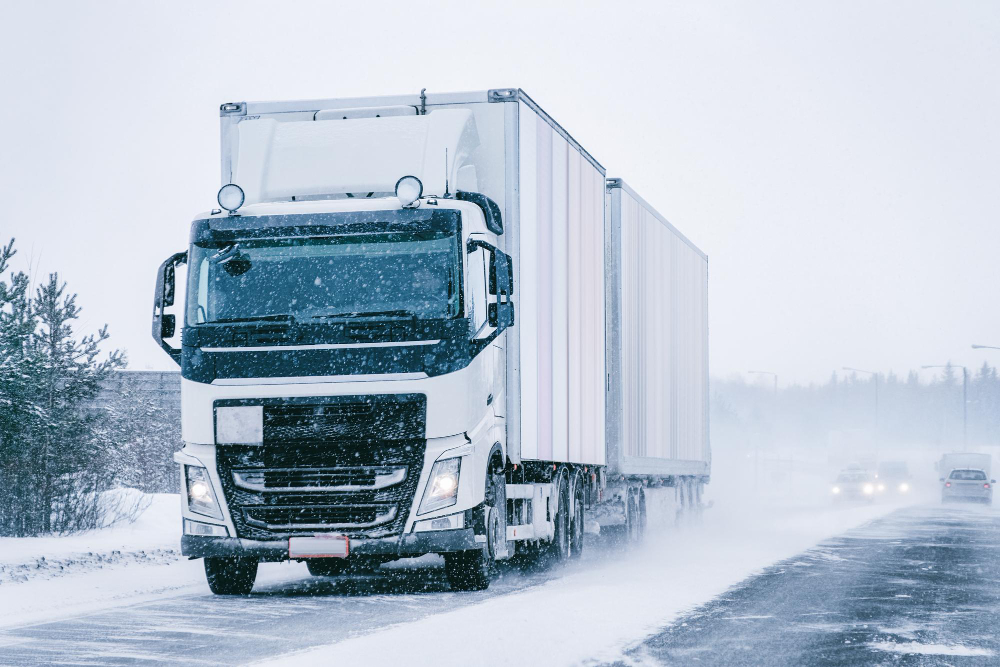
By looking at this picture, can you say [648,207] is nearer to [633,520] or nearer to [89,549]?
[633,520]

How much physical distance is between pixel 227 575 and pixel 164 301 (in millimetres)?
2491

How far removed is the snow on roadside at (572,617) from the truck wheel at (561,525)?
0.25 meters

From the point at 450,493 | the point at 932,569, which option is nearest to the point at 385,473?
the point at 450,493

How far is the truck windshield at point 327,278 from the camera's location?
1151cm

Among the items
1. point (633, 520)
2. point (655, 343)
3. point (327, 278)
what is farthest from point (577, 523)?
point (327, 278)

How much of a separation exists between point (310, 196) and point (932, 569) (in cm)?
840

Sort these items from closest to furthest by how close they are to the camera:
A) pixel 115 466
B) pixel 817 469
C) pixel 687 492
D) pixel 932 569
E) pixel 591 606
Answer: pixel 591 606, pixel 932 569, pixel 115 466, pixel 687 492, pixel 817 469

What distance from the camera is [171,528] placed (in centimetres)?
2173

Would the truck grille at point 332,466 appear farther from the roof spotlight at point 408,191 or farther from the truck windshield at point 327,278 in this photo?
the roof spotlight at point 408,191

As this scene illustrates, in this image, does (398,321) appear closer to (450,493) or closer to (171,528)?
(450,493)

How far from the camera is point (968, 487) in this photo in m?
52.3

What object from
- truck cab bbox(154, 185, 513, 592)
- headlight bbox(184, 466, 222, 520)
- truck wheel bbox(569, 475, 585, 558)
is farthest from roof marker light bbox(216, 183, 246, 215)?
truck wheel bbox(569, 475, 585, 558)

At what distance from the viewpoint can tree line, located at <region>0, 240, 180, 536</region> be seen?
18.9 metres

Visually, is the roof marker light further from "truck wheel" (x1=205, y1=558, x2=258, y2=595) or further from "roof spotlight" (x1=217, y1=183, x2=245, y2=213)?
"truck wheel" (x1=205, y1=558, x2=258, y2=595)
